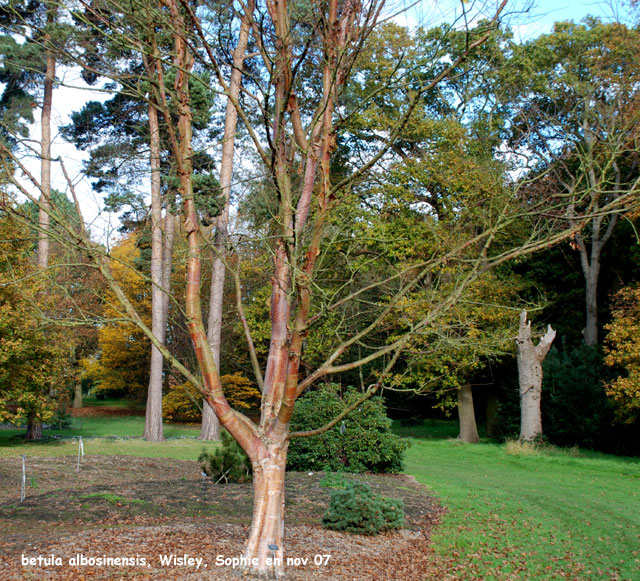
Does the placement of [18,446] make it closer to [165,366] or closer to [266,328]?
[266,328]

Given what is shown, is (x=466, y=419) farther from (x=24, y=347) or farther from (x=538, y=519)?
(x=24, y=347)

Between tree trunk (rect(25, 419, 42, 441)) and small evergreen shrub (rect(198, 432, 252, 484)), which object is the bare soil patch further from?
tree trunk (rect(25, 419, 42, 441))

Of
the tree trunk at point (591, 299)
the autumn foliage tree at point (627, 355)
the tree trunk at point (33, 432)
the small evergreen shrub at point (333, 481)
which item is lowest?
the tree trunk at point (33, 432)

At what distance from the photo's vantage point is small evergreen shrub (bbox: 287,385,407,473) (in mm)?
10891

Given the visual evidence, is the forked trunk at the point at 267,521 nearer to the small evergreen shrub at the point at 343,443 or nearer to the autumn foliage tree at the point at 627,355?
the small evergreen shrub at the point at 343,443

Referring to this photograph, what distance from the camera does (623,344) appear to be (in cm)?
1560

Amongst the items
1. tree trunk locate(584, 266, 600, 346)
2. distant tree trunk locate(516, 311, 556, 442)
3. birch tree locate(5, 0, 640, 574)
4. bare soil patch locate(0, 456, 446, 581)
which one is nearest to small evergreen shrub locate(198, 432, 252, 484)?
bare soil patch locate(0, 456, 446, 581)

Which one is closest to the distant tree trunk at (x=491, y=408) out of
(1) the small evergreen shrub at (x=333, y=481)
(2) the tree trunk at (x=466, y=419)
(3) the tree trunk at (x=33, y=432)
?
(2) the tree trunk at (x=466, y=419)

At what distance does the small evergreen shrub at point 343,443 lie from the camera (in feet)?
35.7

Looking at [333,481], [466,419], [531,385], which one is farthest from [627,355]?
[333,481]

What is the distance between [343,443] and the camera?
36.5 feet

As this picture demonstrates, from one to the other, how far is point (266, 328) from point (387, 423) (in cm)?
945

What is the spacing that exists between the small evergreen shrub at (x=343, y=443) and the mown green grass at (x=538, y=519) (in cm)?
102

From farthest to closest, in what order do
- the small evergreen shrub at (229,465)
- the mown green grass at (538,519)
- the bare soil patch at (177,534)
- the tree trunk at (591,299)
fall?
A: the tree trunk at (591,299) → the small evergreen shrub at (229,465) → the mown green grass at (538,519) → the bare soil patch at (177,534)
